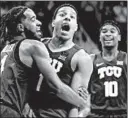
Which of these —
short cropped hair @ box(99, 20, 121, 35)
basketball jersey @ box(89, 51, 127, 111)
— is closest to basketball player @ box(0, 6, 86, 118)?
basketball jersey @ box(89, 51, 127, 111)

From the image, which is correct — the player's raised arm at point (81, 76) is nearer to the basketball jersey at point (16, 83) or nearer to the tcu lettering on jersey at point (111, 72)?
the tcu lettering on jersey at point (111, 72)

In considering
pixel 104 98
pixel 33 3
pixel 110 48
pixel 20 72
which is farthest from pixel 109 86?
pixel 33 3

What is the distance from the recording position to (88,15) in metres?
2.68

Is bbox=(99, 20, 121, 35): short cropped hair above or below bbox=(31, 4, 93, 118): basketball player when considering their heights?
above

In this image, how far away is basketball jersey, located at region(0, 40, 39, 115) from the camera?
2.56 metres

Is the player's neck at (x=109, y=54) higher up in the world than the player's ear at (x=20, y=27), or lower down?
lower down

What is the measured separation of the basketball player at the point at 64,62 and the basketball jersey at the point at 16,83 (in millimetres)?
118

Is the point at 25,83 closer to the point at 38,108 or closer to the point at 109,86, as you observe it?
the point at 38,108

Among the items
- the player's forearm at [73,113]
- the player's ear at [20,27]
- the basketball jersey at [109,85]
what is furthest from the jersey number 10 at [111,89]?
the player's ear at [20,27]

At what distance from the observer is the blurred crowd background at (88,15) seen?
267cm

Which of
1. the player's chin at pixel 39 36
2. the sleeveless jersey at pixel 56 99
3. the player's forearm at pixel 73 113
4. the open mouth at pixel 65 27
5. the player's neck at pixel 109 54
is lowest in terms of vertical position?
the player's forearm at pixel 73 113

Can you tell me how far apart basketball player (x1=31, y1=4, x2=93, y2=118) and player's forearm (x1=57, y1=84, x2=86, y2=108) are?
31mm

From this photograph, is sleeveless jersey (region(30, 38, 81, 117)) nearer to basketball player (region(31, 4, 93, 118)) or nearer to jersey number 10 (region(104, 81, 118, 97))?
basketball player (region(31, 4, 93, 118))

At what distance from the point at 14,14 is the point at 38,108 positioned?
0.80m
